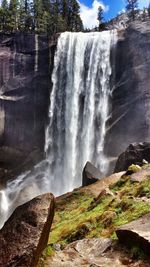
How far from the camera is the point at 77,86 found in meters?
48.7

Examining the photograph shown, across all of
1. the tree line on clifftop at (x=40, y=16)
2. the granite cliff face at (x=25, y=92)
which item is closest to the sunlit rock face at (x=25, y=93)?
the granite cliff face at (x=25, y=92)

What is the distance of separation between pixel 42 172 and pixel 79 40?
19.8 m

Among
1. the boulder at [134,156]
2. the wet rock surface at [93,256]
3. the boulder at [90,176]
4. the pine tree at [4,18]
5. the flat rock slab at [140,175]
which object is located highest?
the pine tree at [4,18]

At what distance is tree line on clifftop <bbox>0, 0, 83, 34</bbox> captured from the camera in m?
69.8

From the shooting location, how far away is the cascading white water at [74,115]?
44281 mm

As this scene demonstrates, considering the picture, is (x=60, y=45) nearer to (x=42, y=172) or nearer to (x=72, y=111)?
(x=72, y=111)

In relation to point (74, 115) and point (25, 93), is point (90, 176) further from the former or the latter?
point (25, 93)

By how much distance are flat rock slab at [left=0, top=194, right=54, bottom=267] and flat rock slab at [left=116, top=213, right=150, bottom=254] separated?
7.94ft

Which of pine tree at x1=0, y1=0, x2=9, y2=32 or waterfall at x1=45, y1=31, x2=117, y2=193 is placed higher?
pine tree at x1=0, y1=0, x2=9, y2=32

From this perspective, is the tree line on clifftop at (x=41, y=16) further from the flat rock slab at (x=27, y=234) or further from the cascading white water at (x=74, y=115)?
the flat rock slab at (x=27, y=234)

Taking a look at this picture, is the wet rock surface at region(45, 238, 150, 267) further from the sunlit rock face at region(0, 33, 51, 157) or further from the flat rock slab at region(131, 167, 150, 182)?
the sunlit rock face at region(0, 33, 51, 157)

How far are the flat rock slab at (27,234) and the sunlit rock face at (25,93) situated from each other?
133 feet

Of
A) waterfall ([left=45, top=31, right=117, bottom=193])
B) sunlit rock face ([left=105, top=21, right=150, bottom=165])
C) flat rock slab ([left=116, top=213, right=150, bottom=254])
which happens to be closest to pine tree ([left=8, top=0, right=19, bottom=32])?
waterfall ([left=45, top=31, right=117, bottom=193])

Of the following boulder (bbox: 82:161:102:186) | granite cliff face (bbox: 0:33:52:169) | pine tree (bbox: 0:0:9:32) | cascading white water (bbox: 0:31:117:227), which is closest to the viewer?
boulder (bbox: 82:161:102:186)
